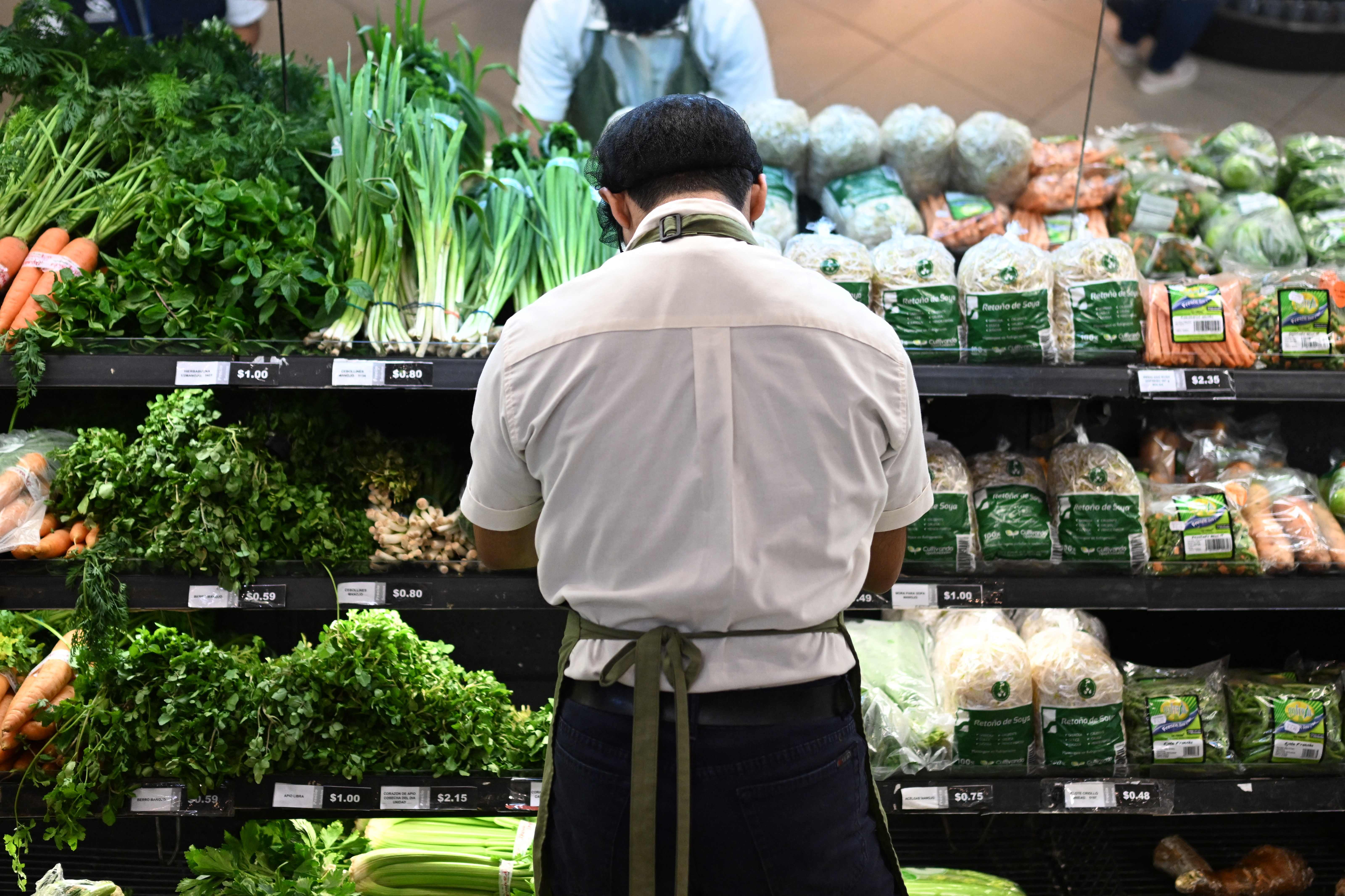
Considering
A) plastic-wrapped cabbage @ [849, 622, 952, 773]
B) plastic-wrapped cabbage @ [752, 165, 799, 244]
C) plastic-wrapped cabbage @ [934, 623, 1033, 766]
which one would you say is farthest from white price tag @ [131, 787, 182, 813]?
plastic-wrapped cabbage @ [752, 165, 799, 244]

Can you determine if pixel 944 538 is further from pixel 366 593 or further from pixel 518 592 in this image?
pixel 366 593

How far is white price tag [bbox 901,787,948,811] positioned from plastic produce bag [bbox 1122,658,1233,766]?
510 mm

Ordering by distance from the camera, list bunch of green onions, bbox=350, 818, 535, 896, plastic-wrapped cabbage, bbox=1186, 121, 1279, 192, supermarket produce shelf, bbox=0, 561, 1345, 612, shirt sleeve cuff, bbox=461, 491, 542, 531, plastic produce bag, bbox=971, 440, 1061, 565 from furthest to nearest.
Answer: plastic-wrapped cabbage, bbox=1186, 121, 1279, 192
bunch of green onions, bbox=350, 818, 535, 896
plastic produce bag, bbox=971, 440, 1061, 565
supermarket produce shelf, bbox=0, 561, 1345, 612
shirt sleeve cuff, bbox=461, 491, 542, 531

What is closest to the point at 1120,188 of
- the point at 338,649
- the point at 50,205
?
the point at 338,649

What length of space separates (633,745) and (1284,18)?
3.23m

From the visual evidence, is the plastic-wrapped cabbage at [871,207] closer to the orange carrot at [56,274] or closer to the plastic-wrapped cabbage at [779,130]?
the plastic-wrapped cabbage at [779,130]

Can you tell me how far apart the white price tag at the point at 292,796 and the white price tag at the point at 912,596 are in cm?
145

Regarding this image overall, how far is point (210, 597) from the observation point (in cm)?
244

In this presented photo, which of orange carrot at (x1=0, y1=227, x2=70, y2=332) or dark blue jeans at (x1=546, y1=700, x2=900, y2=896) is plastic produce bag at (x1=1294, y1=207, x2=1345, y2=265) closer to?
dark blue jeans at (x1=546, y1=700, x2=900, y2=896)

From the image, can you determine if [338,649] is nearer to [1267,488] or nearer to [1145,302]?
[1145,302]

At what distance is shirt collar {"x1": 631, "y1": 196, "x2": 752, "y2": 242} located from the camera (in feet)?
5.03

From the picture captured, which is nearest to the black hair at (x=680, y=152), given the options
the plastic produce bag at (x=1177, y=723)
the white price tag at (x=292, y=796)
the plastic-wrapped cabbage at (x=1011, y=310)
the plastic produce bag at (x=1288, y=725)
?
the plastic-wrapped cabbage at (x=1011, y=310)

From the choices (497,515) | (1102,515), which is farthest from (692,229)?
(1102,515)

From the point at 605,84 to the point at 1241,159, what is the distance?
1943mm
